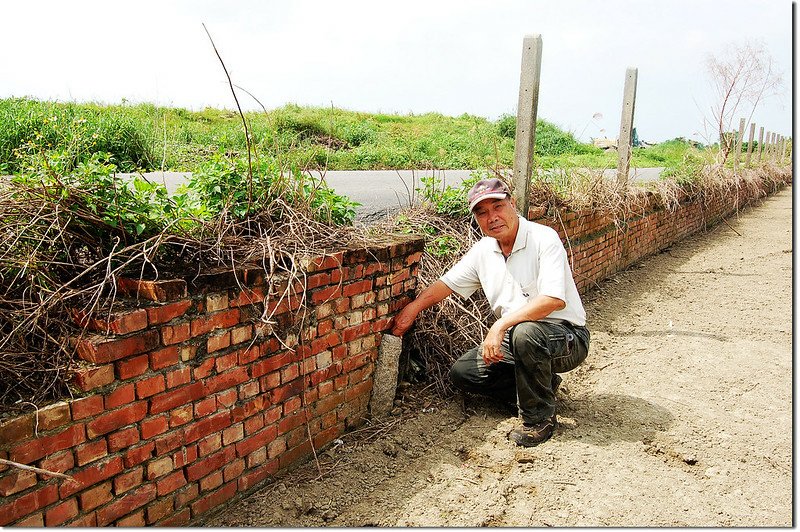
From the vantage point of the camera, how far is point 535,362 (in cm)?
338

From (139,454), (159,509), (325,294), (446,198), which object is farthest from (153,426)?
(446,198)

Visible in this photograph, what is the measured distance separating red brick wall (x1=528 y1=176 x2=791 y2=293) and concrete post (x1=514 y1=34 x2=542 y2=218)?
0.31 m

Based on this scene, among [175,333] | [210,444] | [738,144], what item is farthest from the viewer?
[738,144]

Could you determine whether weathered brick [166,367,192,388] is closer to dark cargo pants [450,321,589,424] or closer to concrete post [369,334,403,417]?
concrete post [369,334,403,417]

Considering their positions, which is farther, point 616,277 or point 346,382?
point 616,277

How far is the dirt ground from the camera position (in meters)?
2.73

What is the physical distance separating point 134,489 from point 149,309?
0.68 m

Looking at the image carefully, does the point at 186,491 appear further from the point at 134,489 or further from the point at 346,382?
the point at 346,382

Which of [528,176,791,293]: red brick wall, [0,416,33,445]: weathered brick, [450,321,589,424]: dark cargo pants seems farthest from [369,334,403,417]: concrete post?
[528,176,791,293]: red brick wall

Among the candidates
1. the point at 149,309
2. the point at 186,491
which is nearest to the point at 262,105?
the point at 149,309

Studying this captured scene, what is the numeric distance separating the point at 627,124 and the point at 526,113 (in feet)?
12.4

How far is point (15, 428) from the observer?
75.4 inches

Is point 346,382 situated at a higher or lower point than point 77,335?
lower

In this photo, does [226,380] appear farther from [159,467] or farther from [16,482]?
[16,482]
